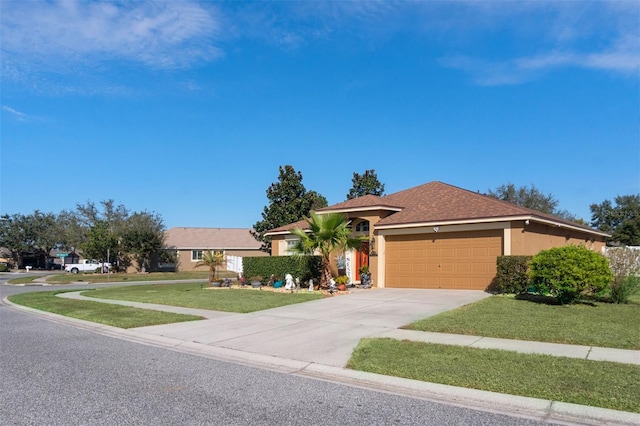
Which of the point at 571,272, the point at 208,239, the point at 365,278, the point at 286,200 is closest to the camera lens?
the point at 571,272

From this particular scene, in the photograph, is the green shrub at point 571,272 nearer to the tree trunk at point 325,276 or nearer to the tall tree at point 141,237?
the tree trunk at point 325,276

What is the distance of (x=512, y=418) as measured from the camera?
5387mm

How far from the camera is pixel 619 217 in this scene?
59.6 m

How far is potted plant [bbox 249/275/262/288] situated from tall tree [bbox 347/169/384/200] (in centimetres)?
1997

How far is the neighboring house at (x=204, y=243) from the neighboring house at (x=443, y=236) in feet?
107

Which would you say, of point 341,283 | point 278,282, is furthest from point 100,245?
point 341,283

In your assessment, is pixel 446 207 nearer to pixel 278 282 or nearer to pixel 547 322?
pixel 278 282

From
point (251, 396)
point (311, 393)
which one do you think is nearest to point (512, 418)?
point (311, 393)

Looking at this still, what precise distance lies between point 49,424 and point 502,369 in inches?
238

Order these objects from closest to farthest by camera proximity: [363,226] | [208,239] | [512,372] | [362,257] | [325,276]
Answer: [512,372]
[325,276]
[362,257]
[363,226]
[208,239]

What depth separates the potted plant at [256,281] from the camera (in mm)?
23375

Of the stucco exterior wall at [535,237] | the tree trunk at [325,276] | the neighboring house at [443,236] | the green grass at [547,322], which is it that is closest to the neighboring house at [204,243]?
the neighboring house at [443,236]

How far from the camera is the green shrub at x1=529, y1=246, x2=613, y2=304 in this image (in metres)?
13.3

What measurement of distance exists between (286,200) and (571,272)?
90.8 feet
